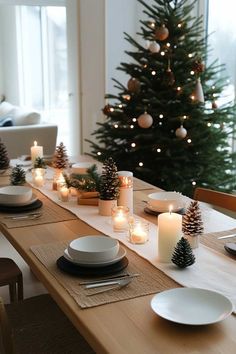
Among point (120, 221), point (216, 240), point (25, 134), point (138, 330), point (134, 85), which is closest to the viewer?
point (138, 330)

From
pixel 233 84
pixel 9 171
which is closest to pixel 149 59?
pixel 233 84

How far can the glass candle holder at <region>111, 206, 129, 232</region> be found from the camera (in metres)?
1.93

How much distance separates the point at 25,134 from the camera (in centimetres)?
562

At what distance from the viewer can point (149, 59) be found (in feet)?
13.0

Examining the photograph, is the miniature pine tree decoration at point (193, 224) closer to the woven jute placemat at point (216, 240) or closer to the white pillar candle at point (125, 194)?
the woven jute placemat at point (216, 240)

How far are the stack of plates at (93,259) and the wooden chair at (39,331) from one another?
0.23 m

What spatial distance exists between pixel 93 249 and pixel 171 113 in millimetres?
2504

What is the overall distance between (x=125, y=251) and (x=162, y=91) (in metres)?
2.50

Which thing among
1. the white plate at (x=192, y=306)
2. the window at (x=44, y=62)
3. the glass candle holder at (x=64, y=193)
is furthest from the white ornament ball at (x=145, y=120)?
the window at (x=44, y=62)

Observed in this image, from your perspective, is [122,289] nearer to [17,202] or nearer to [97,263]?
[97,263]

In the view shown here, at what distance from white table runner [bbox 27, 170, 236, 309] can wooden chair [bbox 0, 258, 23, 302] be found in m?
0.48

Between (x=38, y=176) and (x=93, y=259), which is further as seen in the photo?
(x=38, y=176)

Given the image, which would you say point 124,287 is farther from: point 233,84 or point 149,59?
point 233,84

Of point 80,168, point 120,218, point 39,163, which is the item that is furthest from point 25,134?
point 120,218
